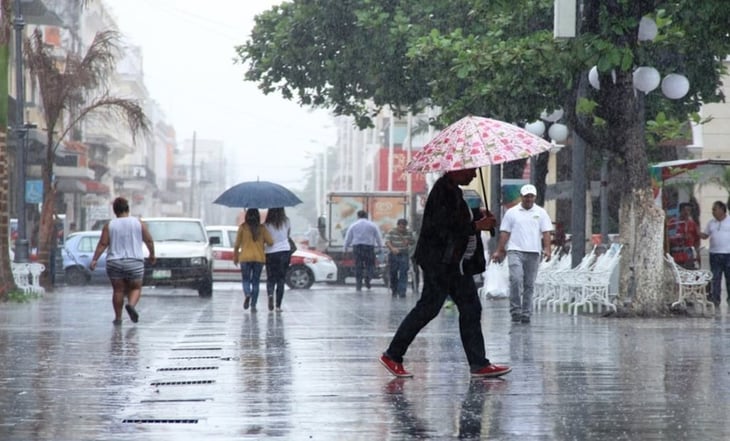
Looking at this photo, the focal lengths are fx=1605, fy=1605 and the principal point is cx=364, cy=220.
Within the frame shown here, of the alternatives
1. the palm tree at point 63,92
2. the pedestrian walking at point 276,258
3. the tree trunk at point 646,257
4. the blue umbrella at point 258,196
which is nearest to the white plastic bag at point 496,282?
the blue umbrella at point 258,196

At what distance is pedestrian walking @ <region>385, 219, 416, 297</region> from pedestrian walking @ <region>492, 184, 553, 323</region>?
11868mm

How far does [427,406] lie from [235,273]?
102 feet

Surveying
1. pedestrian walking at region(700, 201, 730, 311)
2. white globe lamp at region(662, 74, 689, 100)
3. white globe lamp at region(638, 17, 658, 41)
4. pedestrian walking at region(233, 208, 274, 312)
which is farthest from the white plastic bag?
white globe lamp at region(638, 17, 658, 41)

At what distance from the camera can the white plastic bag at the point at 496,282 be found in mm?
28328

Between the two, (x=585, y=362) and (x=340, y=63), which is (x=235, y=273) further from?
(x=585, y=362)

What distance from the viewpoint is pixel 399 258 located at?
31.8 metres

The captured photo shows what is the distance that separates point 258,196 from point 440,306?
1454 cm

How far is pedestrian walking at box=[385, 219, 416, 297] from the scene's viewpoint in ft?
103

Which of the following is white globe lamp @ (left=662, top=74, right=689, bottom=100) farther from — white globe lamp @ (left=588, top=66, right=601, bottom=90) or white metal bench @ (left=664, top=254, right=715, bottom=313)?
white metal bench @ (left=664, top=254, right=715, bottom=313)

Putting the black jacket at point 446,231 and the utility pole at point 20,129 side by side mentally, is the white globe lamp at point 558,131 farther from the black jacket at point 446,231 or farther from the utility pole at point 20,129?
the black jacket at point 446,231

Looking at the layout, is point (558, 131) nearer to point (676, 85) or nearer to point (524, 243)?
point (676, 85)

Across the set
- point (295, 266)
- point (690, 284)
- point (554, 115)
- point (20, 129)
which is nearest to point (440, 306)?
point (690, 284)

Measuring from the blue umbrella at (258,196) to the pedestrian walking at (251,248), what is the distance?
5.00ft

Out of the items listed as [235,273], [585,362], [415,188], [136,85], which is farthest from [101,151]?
[585,362]
